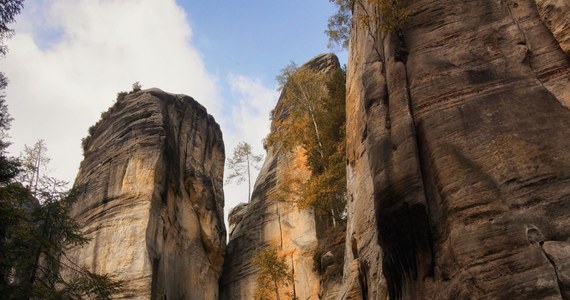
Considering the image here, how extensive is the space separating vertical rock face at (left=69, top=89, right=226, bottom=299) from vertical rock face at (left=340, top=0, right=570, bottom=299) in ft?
39.4

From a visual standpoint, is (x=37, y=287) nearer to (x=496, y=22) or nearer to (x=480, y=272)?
(x=480, y=272)

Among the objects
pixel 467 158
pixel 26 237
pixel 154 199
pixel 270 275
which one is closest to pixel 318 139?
pixel 270 275

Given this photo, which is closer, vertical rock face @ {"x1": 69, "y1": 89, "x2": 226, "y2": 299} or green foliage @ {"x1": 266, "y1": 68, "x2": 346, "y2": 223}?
green foliage @ {"x1": 266, "y1": 68, "x2": 346, "y2": 223}

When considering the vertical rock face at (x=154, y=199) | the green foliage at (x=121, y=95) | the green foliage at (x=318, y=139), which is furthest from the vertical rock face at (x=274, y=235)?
the green foliage at (x=121, y=95)

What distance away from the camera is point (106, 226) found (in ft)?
78.6

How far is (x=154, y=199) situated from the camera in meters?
24.9

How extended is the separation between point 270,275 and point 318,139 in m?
6.48

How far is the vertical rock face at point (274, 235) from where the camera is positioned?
2533cm

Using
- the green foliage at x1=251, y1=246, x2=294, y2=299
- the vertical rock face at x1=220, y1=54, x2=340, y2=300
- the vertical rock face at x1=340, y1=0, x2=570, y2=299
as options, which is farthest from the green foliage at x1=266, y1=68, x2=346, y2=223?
the vertical rock face at x1=340, y1=0, x2=570, y2=299

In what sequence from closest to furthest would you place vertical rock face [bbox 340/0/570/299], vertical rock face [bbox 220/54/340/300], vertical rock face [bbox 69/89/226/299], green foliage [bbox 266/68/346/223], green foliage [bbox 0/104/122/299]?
vertical rock face [bbox 340/0/570/299] → green foliage [bbox 0/104/122/299] → green foliage [bbox 266/68/346/223] → vertical rock face [bbox 69/89/226/299] → vertical rock face [bbox 220/54/340/300]

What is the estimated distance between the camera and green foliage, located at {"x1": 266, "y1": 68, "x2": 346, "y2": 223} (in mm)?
21859

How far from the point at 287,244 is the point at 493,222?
18.5 m

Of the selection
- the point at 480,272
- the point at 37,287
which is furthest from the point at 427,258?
the point at 37,287

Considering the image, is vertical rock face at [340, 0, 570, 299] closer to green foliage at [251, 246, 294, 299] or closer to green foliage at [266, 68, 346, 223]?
green foliage at [266, 68, 346, 223]
